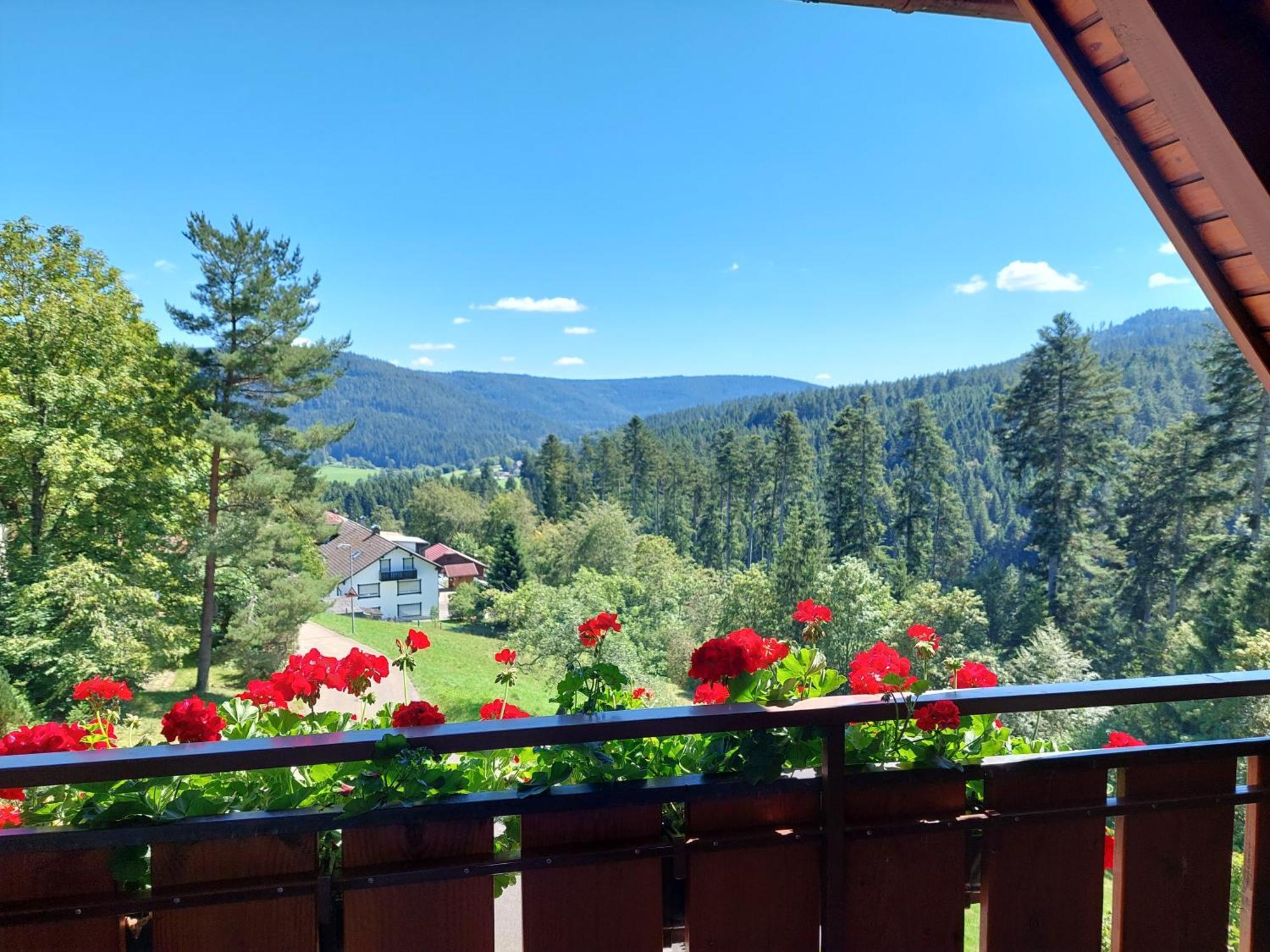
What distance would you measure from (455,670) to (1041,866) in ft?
47.0

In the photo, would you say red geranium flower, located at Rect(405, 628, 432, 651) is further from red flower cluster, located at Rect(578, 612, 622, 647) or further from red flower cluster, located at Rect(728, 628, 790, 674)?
red flower cluster, located at Rect(728, 628, 790, 674)

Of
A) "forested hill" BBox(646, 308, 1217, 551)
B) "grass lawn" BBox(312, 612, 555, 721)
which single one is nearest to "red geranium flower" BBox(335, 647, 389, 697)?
"grass lawn" BBox(312, 612, 555, 721)

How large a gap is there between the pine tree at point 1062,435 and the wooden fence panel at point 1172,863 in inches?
597

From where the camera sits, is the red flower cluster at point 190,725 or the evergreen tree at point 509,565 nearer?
the red flower cluster at point 190,725

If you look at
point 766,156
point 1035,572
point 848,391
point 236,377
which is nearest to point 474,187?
point 766,156

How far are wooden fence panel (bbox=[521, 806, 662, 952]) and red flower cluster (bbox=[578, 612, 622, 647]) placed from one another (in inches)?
16.8

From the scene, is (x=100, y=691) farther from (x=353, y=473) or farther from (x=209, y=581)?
(x=353, y=473)

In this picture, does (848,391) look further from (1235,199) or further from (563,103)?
(1235,199)

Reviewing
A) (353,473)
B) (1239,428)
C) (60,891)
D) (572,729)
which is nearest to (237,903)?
(60,891)

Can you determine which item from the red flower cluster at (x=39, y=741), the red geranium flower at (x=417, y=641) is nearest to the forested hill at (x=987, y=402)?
the red geranium flower at (x=417, y=641)

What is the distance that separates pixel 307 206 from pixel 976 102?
22.9m

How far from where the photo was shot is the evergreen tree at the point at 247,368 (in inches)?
395

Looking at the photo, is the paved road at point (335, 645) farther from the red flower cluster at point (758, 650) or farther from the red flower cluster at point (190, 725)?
the red flower cluster at point (758, 650)

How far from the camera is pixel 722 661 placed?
0.98 meters
